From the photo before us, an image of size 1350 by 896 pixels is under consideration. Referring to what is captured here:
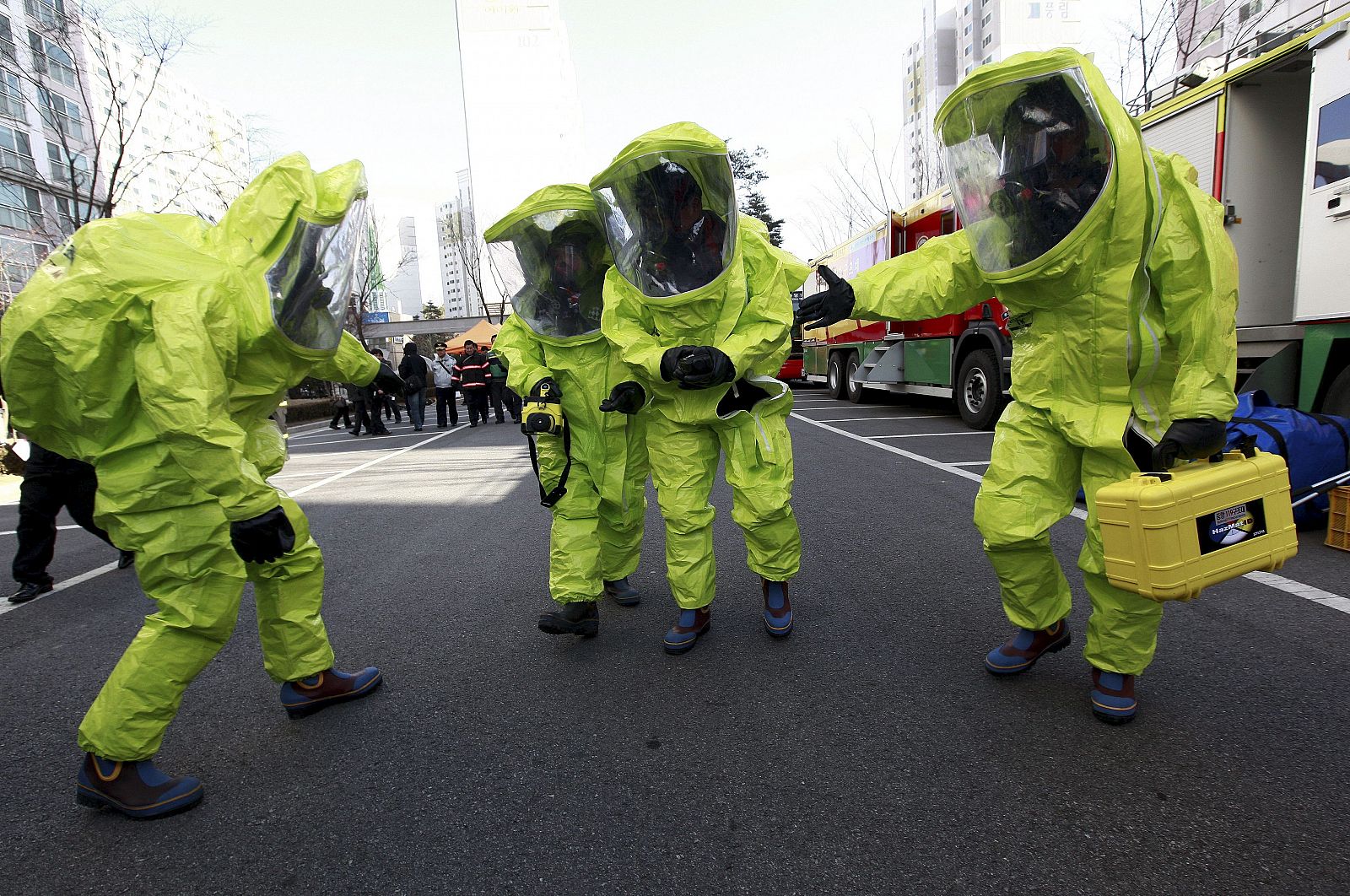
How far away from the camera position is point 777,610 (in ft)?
9.96

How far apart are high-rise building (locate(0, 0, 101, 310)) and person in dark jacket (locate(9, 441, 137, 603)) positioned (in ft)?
45.2

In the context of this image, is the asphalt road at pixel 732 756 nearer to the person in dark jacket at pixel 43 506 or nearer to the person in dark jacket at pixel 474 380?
the person in dark jacket at pixel 43 506

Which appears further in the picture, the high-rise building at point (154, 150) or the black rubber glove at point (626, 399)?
the high-rise building at point (154, 150)

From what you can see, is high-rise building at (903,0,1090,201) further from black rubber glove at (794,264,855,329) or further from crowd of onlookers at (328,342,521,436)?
black rubber glove at (794,264,855,329)

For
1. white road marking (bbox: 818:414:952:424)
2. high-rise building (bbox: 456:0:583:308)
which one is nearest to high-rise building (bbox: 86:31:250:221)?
white road marking (bbox: 818:414:952:424)

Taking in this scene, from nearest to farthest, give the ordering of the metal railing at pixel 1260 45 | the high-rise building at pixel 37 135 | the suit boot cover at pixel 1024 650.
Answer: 1. the suit boot cover at pixel 1024 650
2. the metal railing at pixel 1260 45
3. the high-rise building at pixel 37 135

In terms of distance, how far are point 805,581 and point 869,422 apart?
24.6 feet

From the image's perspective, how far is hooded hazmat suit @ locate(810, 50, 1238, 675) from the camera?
2.04 metres

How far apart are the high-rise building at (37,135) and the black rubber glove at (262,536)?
17004 mm

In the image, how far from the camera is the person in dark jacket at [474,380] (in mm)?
14352

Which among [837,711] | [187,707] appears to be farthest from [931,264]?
[187,707]

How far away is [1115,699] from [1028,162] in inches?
66.2

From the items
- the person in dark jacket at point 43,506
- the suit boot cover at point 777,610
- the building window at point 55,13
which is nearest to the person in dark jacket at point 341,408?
the building window at point 55,13

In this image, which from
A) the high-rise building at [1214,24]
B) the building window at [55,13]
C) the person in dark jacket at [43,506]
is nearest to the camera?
the person in dark jacket at [43,506]
